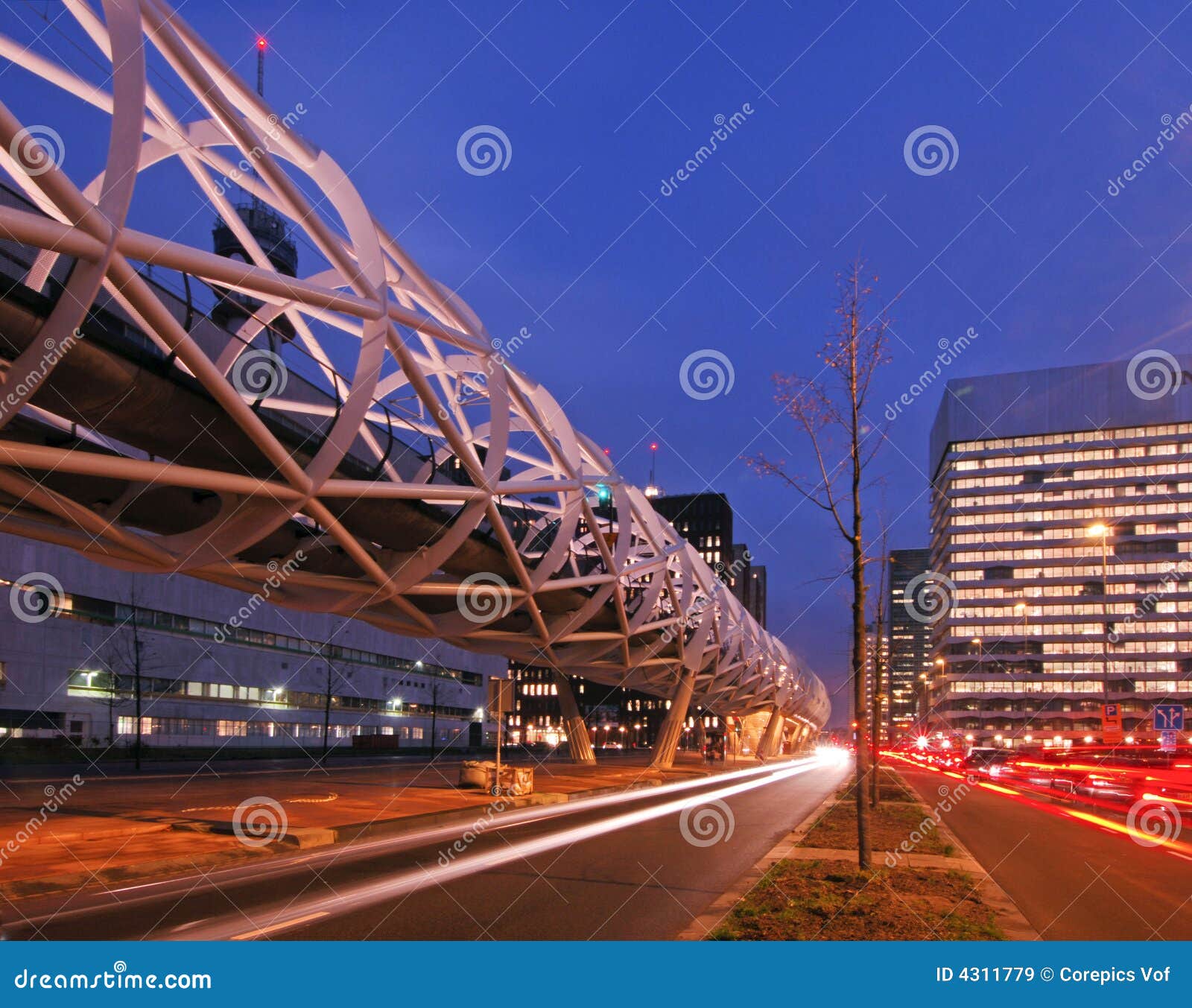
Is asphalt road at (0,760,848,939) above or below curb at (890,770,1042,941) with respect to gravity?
below

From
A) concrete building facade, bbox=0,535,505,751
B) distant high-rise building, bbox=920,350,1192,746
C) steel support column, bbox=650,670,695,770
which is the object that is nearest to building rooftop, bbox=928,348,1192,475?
distant high-rise building, bbox=920,350,1192,746

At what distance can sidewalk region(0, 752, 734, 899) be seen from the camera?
42.3 ft

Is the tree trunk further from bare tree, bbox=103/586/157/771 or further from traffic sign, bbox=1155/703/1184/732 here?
bare tree, bbox=103/586/157/771

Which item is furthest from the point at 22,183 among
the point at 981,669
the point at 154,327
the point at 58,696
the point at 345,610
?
the point at 981,669

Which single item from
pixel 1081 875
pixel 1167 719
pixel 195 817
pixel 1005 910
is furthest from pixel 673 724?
pixel 1005 910

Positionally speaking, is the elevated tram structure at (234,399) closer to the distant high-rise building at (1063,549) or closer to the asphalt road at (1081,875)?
the asphalt road at (1081,875)

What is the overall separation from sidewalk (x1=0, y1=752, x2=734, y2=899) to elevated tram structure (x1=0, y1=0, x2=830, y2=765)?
14.3ft

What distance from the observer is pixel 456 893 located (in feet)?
36.9

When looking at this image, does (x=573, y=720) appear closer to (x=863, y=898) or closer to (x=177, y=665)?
(x=177, y=665)

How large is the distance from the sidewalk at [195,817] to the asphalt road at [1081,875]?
10.2 meters

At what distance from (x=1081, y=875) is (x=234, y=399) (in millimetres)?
13601

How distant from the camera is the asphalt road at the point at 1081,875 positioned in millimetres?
10266

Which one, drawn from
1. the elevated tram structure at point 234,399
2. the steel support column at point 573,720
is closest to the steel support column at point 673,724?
the steel support column at point 573,720

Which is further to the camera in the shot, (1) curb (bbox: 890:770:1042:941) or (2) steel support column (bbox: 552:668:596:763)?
(2) steel support column (bbox: 552:668:596:763)
